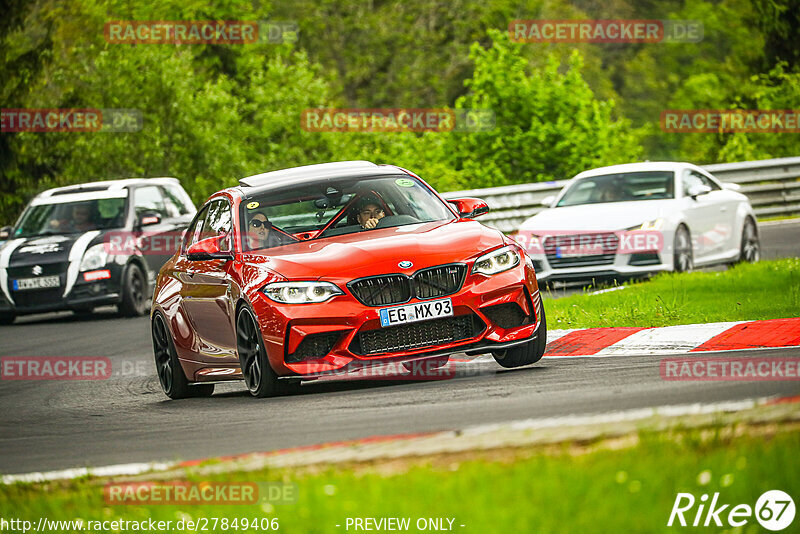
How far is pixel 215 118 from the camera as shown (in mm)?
34594

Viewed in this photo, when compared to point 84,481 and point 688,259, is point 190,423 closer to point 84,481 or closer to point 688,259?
point 84,481

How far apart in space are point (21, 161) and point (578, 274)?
20.0 metres

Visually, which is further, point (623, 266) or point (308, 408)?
point (623, 266)

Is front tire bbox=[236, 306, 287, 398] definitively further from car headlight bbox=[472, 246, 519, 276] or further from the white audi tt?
the white audi tt

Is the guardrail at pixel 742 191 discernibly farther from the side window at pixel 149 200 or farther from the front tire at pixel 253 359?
the front tire at pixel 253 359

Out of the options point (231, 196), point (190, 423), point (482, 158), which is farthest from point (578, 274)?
point (482, 158)

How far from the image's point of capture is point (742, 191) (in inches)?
1010

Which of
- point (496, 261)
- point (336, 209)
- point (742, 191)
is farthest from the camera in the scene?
point (742, 191)
